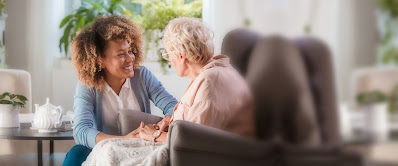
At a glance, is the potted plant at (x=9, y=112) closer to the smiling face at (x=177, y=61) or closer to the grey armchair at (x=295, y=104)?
the smiling face at (x=177, y=61)

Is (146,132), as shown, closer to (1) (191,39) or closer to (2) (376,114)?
(1) (191,39)

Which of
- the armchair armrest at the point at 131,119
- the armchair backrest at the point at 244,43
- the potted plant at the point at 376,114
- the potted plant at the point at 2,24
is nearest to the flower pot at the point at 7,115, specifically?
the potted plant at the point at 2,24

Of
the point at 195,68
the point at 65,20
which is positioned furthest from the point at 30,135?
the point at 65,20

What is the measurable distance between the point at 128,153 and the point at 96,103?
279 mm

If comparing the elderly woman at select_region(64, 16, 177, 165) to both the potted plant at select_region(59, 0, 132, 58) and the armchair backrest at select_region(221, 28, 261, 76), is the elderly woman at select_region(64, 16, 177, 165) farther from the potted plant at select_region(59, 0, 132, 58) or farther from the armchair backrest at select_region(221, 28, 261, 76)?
the armchair backrest at select_region(221, 28, 261, 76)

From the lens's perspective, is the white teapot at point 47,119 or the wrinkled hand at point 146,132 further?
the white teapot at point 47,119

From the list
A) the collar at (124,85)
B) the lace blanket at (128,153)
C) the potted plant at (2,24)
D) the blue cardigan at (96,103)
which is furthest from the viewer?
the potted plant at (2,24)

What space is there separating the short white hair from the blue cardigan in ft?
0.78

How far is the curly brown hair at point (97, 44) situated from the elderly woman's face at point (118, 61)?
0.03 feet

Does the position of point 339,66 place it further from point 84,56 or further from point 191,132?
point 84,56

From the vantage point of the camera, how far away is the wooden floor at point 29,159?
4.85 ft

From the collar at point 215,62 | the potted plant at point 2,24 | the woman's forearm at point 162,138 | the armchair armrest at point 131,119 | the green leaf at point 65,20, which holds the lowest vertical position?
the woman's forearm at point 162,138

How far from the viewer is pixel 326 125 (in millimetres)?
307

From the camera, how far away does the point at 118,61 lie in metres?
1.20
